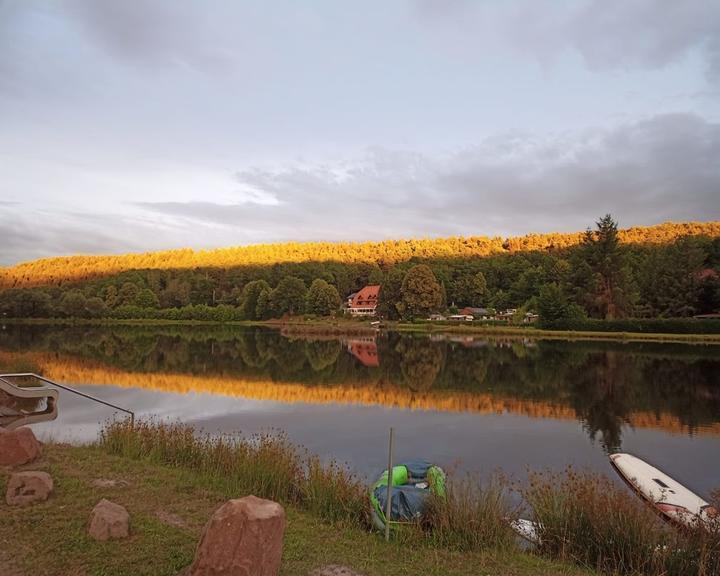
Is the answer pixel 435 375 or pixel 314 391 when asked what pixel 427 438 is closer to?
pixel 314 391

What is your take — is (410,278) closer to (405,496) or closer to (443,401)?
(443,401)

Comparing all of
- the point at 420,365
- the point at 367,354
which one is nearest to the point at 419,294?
the point at 367,354

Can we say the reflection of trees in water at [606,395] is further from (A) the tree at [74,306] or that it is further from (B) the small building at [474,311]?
(A) the tree at [74,306]

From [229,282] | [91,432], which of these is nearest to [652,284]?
[91,432]

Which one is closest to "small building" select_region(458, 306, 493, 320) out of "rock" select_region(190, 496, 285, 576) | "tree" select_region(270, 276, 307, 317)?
"tree" select_region(270, 276, 307, 317)

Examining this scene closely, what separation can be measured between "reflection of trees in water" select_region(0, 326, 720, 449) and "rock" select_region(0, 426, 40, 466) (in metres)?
14.1

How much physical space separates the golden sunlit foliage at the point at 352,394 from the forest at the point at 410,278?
42.3 meters

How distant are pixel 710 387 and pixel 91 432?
25.5m

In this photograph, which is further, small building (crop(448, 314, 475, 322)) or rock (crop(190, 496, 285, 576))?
small building (crop(448, 314, 475, 322))

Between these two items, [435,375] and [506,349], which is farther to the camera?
[506,349]

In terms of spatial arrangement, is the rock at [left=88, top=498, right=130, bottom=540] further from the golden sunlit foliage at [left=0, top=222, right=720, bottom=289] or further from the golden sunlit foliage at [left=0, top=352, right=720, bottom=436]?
the golden sunlit foliage at [left=0, top=222, right=720, bottom=289]

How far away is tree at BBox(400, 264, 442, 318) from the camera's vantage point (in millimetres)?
85375

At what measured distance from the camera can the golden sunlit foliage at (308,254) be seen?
421 ft

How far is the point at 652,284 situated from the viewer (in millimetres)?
66562
